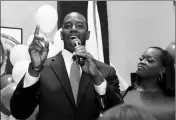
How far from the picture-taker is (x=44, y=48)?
1527 mm

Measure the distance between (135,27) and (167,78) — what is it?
2.50m

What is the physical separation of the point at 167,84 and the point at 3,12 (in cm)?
265

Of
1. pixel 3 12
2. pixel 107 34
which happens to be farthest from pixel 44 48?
pixel 107 34

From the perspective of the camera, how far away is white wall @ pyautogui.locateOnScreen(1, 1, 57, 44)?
377cm

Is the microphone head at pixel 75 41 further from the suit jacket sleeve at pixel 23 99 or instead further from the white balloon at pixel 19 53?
the white balloon at pixel 19 53

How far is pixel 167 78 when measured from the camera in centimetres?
220

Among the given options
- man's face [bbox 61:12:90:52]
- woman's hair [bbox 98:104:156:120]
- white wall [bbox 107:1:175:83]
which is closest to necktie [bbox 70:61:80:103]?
man's face [bbox 61:12:90:52]

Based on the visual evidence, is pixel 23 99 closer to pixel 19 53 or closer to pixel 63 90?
pixel 63 90

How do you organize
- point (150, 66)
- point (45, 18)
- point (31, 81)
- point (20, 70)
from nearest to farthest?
point (31, 81) < point (150, 66) < point (20, 70) < point (45, 18)

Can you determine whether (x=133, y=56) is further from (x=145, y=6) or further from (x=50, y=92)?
(x=50, y=92)

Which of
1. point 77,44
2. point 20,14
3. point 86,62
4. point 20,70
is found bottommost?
point 20,70

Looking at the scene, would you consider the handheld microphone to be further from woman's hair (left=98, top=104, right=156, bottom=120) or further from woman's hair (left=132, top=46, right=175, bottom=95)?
woman's hair (left=132, top=46, right=175, bottom=95)

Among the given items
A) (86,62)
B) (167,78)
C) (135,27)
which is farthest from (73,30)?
(135,27)

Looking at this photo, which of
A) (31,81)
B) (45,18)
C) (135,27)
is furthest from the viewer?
(135,27)
